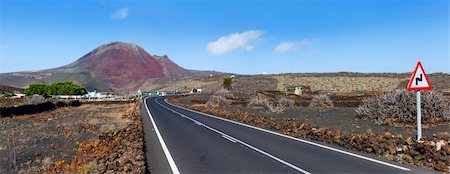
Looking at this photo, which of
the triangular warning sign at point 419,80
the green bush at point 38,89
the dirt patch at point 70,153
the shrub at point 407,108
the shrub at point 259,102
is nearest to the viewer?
the dirt patch at point 70,153

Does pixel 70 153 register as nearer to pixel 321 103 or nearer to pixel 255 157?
pixel 255 157

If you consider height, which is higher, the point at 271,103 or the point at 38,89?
the point at 38,89

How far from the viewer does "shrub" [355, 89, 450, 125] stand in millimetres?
20938

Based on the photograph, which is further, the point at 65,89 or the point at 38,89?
the point at 65,89

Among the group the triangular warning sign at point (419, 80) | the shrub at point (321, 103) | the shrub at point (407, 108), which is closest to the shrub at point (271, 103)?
the shrub at point (321, 103)

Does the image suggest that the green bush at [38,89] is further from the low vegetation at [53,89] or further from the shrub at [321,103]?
the shrub at [321,103]

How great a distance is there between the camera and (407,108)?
21.8 m

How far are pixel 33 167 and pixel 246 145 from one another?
751 cm

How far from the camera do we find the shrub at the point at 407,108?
20938 millimetres

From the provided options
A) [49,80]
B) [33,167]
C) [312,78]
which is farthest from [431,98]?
[49,80]

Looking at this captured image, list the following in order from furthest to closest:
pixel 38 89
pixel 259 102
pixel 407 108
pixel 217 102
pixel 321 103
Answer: pixel 38 89
pixel 217 102
pixel 259 102
pixel 321 103
pixel 407 108

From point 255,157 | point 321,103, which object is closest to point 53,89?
point 321,103

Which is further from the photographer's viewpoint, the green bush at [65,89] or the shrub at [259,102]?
the green bush at [65,89]

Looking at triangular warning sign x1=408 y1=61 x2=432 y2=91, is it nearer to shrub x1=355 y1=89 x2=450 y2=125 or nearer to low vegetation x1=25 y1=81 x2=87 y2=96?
shrub x1=355 y1=89 x2=450 y2=125
